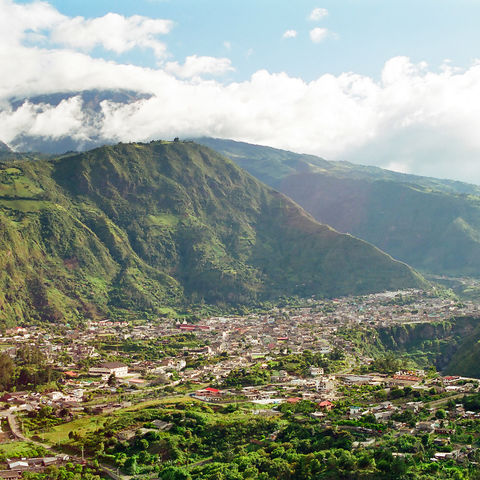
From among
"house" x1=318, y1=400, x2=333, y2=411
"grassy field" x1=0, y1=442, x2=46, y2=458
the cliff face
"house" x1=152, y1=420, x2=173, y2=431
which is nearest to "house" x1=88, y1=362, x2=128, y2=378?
"house" x1=152, y1=420, x2=173, y2=431

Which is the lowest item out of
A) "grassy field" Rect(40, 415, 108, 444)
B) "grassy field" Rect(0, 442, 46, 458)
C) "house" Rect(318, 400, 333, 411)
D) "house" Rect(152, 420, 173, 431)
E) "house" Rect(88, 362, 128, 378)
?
"house" Rect(88, 362, 128, 378)

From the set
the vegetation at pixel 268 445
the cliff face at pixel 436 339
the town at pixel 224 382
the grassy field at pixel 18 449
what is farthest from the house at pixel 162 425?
the cliff face at pixel 436 339

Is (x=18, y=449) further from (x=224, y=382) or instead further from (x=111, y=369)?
(x=111, y=369)

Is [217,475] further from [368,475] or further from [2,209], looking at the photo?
[2,209]

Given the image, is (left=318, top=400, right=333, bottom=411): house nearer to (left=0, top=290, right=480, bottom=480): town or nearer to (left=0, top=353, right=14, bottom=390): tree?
(left=0, top=290, right=480, bottom=480): town

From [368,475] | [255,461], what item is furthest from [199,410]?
[368,475]

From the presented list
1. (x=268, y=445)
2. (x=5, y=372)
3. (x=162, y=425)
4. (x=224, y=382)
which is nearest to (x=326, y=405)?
(x=268, y=445)

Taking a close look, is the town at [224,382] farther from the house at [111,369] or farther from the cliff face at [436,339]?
the cliff face at [436,339]

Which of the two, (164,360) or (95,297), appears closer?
(164,360)

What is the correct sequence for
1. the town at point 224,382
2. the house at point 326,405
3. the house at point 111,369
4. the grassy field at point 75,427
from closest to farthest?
the town at point 224,382, the grassy field at point 75,427, the house at point 326,405, the house at point 111,369
